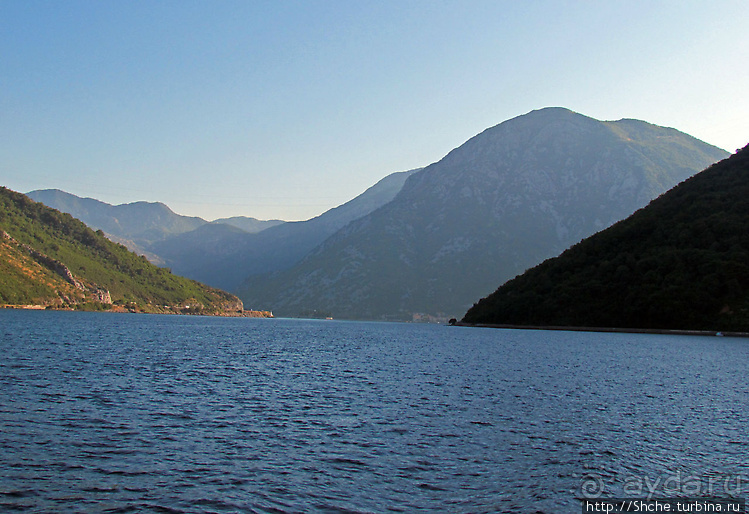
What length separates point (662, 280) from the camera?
630 feet

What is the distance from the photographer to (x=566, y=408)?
49188mm

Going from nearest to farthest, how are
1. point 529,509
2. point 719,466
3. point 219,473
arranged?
point 529,509 < point 219,473 < point 719,466

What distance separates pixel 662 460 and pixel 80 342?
102 metres

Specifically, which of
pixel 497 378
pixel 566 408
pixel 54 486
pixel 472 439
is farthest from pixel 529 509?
pixel 497 378

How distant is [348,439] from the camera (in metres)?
35.7

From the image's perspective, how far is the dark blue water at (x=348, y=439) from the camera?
24719mm

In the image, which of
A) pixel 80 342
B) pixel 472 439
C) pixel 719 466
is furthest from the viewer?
pixel 80 342

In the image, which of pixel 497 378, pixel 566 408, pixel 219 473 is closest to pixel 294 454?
pixel 219 473

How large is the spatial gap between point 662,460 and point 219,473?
25292mm

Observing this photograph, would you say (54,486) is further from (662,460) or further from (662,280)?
(662,280)

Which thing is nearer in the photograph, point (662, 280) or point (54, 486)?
point (54, 486)

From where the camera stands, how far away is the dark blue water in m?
24.7

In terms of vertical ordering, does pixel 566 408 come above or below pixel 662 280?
below

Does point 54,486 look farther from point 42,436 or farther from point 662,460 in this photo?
point 662,460
